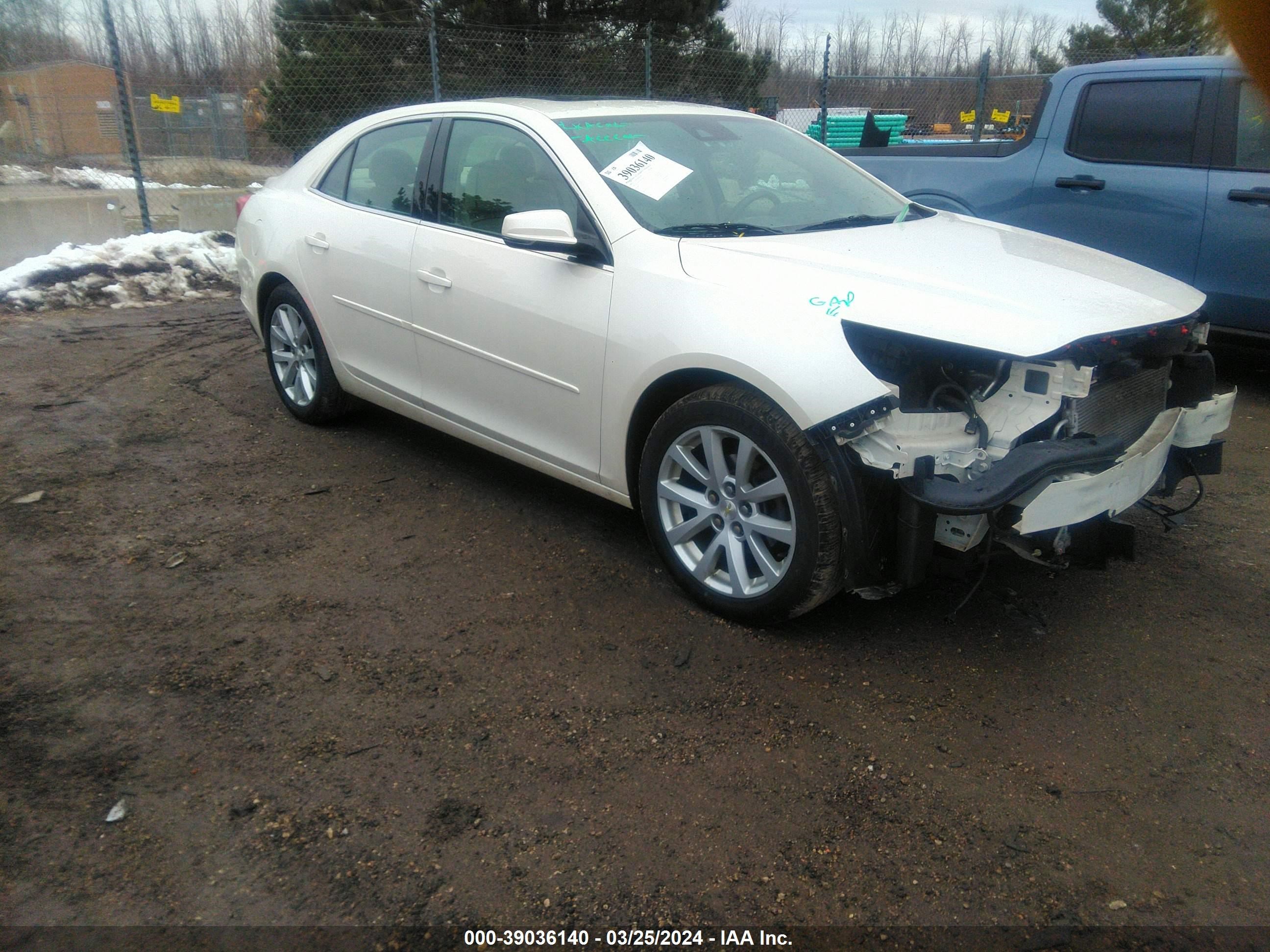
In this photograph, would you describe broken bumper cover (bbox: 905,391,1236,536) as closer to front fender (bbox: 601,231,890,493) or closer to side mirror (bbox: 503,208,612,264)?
front fender (bbox: 601,231,890,493)

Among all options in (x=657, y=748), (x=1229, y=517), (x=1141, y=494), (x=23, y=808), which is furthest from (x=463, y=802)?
(x=1229, y=517)

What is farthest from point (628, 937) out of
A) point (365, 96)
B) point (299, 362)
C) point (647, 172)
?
point (365, 96)

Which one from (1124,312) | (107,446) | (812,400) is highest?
(1124,312)

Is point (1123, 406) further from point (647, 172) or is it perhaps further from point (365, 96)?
point (365, 96)

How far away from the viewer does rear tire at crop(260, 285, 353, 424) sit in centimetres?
509

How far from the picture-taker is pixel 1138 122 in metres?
5.94

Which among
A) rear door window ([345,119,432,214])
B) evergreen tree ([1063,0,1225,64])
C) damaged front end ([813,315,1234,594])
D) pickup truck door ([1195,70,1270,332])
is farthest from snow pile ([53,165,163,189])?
evergreen tree ([1063,0,1225,64])

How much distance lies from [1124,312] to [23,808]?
3.35 m

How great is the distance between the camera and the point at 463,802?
2553mm

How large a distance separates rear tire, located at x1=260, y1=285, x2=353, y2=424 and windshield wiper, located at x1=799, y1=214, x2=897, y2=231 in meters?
2.56

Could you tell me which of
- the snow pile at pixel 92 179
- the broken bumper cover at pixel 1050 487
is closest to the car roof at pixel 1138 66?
the broken bumper cover at pixel 1050 487

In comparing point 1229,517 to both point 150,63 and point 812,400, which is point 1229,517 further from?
point 150,63

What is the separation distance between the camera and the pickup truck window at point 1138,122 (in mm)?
5777

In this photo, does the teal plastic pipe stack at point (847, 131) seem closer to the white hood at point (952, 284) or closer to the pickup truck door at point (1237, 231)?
the pickup truck door at point (1237, 231)
